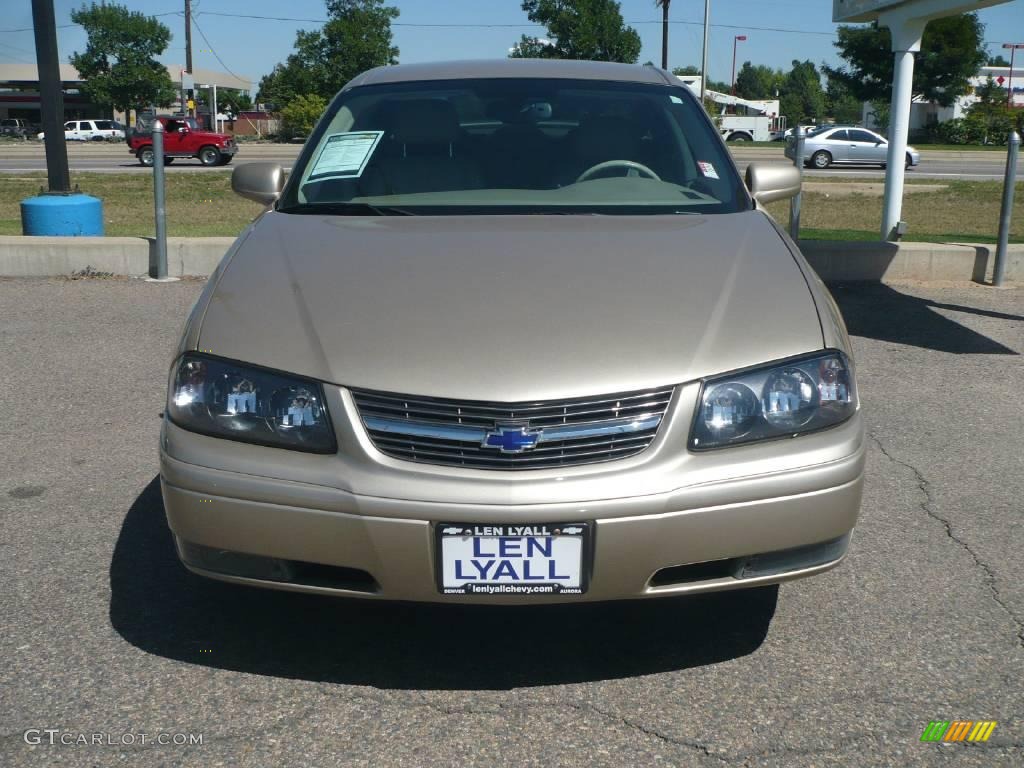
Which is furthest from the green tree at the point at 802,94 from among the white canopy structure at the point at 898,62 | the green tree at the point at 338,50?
the white canopy structure at the point at 898,62

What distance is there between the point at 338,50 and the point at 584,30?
13432mm

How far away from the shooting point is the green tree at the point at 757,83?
150 meters

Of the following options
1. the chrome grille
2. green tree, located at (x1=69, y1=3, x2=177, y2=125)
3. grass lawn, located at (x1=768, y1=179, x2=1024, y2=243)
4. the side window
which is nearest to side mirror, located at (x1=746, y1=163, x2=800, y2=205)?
the chrome grille

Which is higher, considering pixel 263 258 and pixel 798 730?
pixel 263 258

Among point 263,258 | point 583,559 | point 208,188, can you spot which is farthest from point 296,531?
point 208,188

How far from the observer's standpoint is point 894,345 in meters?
6.78

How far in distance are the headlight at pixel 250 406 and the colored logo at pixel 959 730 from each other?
1.55 metres

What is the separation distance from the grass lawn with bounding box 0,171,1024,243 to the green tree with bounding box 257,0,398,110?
3904 cm

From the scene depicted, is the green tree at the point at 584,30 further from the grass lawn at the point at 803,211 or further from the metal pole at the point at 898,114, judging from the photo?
the metal pole at the point at 898,114

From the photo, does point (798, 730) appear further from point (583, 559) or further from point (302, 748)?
point (302, 748)

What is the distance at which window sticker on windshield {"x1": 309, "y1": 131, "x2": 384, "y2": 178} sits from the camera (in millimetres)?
3994

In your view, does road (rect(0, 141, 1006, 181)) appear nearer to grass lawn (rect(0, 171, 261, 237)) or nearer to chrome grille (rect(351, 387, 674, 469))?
grass lawn (rect(0, 171, 261, 237))

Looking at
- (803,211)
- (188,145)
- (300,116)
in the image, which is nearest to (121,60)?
(300,116)

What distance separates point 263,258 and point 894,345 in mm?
4660
